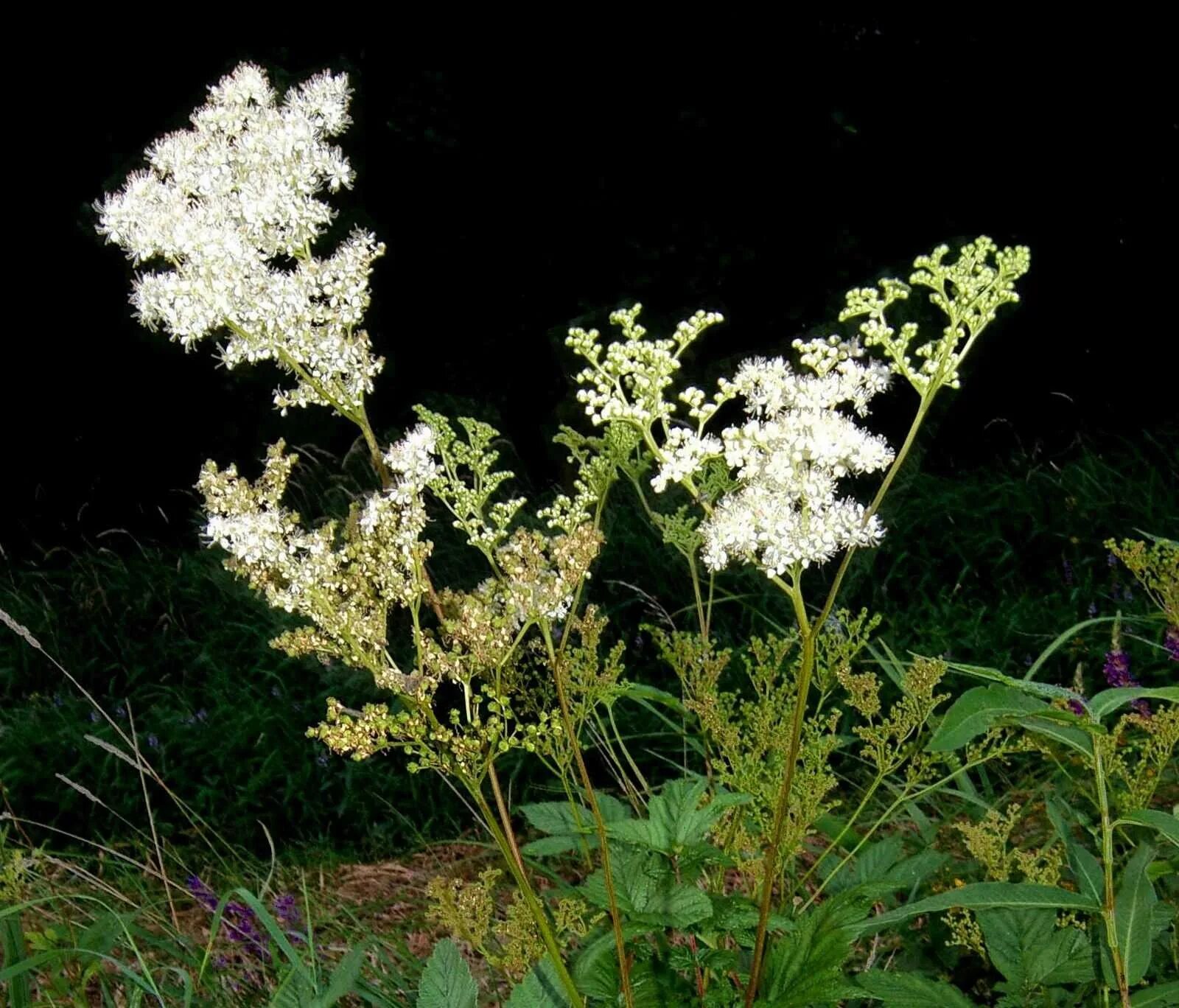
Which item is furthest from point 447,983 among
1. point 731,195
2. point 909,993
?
point 731,195

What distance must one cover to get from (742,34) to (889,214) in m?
0.97

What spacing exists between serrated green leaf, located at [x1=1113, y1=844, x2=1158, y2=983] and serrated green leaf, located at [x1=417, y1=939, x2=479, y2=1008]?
0.79 metres

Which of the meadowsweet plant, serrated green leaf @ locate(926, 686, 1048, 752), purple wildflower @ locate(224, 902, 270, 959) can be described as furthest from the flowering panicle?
purple wildflower @ locate(224, 902, 270, 959)

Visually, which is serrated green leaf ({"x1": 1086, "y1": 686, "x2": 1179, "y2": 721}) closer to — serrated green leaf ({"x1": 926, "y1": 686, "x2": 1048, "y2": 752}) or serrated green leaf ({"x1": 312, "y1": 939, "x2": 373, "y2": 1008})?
serrated green leaf ({"x1": 926, "y1": 686, "x2": 1048, "y2": 752})

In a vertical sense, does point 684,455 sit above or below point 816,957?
above

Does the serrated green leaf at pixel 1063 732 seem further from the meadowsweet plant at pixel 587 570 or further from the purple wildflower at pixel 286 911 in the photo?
the purple wildflower at pixel 286 911

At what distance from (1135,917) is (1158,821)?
221 mm

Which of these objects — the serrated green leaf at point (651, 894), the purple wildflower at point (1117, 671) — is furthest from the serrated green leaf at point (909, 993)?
the purple wildflower at point (1117, 671)

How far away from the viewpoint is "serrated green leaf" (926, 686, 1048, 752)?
1272 millimetres

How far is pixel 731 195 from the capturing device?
209 inches

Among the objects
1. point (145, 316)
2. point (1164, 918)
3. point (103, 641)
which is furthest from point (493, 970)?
point (103, 641)

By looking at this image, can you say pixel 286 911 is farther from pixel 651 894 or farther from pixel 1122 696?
pixel 1122 696

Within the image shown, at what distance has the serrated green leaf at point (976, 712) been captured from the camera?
127cm

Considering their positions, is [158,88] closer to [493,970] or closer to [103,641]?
[103,641]
